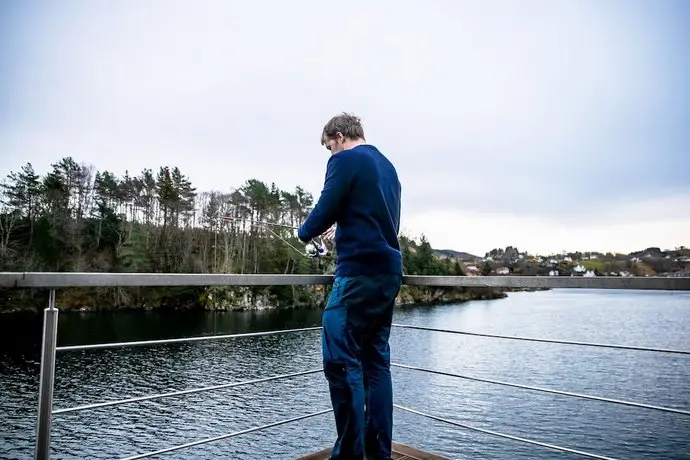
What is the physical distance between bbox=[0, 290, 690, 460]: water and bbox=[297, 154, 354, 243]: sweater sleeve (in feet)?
35.2

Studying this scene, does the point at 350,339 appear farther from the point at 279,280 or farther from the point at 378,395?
the point at 279,280

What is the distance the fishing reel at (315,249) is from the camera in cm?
231

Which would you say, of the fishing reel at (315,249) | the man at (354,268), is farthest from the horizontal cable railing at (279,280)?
the man at (354,268)

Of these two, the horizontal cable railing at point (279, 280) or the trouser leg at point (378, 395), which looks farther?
the trouser leg at point (378, 395)

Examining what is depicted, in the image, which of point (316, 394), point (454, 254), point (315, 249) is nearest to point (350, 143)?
point (315, 249)

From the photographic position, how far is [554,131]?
28406 mm

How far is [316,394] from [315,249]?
1743 centimetres

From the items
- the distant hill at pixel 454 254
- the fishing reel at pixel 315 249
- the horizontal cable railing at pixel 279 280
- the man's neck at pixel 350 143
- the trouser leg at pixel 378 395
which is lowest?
the trouser leg at pixel 378 395

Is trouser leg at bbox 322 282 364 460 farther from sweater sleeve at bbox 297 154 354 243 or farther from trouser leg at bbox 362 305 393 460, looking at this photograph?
sweater sleeve at bbox 297 154 354 243

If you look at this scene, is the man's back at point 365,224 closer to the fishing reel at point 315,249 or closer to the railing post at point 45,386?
the fishing reel at point 315,249

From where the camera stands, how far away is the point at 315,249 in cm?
234

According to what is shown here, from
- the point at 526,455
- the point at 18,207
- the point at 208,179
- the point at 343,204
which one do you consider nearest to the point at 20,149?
the point at 18,207

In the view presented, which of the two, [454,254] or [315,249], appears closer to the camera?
[315,249]

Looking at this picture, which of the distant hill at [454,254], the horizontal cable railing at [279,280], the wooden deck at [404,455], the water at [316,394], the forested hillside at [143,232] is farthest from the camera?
the distant hill at [454,254]
